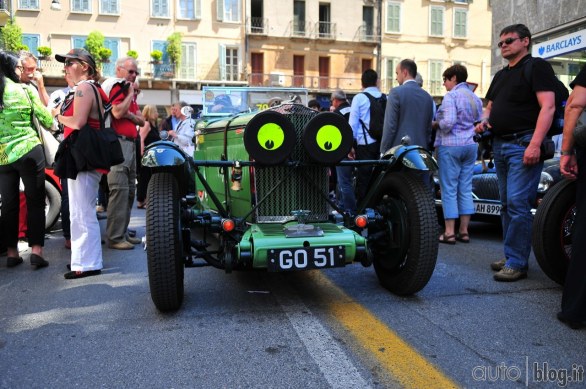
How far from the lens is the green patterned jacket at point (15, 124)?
180 inches

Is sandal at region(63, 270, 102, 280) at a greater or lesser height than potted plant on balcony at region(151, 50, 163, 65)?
lesser

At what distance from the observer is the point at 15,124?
4.63 meters

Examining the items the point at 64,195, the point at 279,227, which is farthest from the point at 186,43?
the point at 279,227

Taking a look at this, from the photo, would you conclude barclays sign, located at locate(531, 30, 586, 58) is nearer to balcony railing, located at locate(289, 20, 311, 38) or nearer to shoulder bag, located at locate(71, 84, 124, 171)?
shoulder bag, located at locate(71, 84, 124, 171)

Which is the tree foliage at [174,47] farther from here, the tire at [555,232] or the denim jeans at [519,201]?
the tire at [555,232]

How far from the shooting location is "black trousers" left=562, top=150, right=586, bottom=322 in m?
2.89

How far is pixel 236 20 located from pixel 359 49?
28.5ft

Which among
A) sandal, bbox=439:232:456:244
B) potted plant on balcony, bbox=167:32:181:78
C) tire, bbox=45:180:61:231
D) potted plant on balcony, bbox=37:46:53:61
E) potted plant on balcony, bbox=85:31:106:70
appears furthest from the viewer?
potted plant on balcony, bbox=167:32:181:78

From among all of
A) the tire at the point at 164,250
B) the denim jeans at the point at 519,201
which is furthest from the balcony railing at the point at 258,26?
the tire at the point at 164,250

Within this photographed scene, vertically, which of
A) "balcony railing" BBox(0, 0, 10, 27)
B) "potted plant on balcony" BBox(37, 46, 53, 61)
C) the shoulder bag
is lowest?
the shoulder bag

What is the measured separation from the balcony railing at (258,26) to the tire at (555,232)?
32.1m

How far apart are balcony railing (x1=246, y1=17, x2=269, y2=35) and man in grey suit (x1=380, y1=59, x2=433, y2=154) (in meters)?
30.1

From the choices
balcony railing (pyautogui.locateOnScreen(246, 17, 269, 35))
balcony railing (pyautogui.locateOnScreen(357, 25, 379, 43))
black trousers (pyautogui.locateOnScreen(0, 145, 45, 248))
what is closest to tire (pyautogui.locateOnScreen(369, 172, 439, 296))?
black trousers (pyautogui.locateOnScreen(0, 145, 45, 248))

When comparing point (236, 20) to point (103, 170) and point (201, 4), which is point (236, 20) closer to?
point (201, 4)
